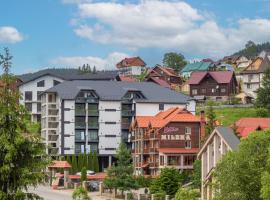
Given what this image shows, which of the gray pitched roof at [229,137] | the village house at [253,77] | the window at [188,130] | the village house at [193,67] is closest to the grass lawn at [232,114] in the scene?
the window at [188,130]

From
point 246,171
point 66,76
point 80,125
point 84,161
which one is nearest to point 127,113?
point 80,125

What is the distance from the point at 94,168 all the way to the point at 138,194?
1106 inches

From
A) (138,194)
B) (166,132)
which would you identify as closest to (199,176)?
(138,194)

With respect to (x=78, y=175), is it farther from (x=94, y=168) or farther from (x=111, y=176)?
(x=111, y=176)

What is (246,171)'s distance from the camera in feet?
113

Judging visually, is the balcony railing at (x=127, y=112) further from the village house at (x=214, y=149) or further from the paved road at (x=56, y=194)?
the village house at (x=214, y=149)

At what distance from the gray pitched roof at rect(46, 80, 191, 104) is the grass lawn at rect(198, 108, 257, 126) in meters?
7.29

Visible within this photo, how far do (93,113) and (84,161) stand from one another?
9510 mm

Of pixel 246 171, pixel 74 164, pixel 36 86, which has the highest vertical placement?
pixel 36 86

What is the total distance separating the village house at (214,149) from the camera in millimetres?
52725

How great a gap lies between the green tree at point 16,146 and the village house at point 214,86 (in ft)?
364

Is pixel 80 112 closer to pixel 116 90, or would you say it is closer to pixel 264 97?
pixel 116 90

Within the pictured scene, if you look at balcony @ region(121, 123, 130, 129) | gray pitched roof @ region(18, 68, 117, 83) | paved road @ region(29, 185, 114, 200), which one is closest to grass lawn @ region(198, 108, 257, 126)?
balcony @ region(121, 123, 130, 129)

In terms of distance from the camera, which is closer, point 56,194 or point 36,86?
point 56,194
